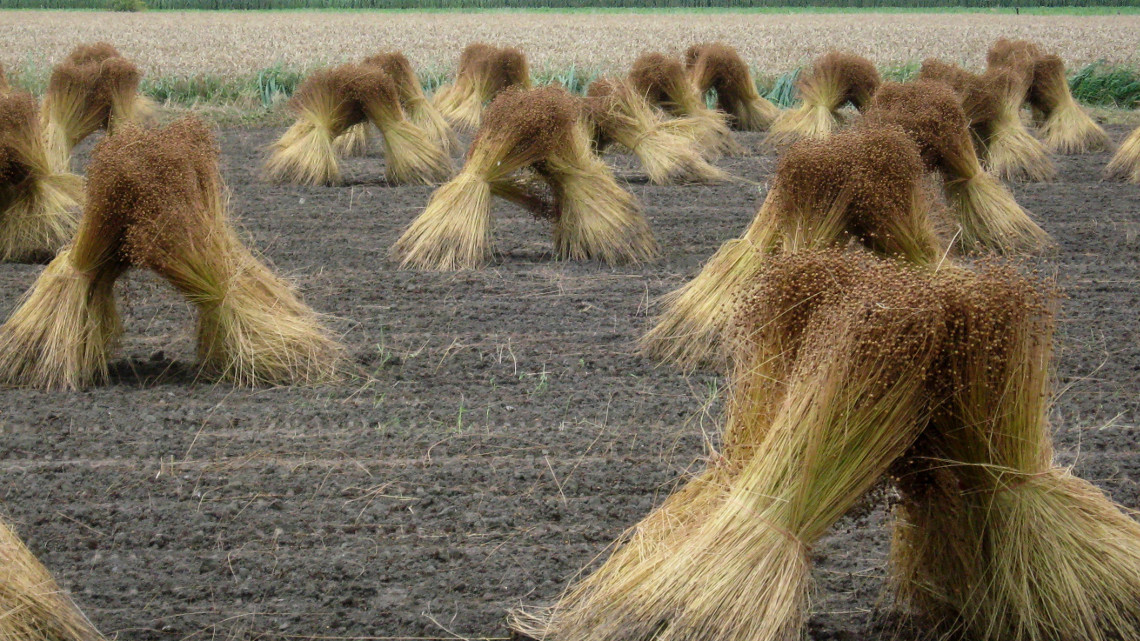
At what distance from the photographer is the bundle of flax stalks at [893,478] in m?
3.05

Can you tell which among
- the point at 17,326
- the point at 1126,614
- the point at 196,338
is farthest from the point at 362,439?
the point at 1126,614

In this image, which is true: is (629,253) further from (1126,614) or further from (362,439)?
(1126,614)

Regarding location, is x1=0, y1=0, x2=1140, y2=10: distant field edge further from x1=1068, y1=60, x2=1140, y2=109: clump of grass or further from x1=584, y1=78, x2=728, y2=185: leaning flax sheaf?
x1=584, y1=78, x2=728, y2=185: leaning flax sheaf

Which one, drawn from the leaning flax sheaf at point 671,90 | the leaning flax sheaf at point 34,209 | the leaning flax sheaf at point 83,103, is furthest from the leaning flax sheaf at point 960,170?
the leaning flax sheaf at point 83,103

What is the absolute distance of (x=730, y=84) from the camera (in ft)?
49.7

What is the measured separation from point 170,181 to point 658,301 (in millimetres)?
2935

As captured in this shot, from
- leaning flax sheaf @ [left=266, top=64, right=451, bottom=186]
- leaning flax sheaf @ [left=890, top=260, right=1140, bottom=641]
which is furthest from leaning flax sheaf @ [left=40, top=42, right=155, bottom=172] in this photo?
leaning flax sheaf @ [left=890, top=260, right=1140, bottom=641]

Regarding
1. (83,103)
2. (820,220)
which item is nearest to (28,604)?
(820,220)

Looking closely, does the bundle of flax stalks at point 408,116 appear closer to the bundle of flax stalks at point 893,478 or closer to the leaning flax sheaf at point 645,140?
the leaning flax sheaf at point 645,140

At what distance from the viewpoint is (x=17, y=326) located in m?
5.90

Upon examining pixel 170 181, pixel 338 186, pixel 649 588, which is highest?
pixel 170 181

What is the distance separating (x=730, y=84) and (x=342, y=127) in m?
5.66

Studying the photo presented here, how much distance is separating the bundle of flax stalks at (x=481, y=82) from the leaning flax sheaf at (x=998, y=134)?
5.35 meters

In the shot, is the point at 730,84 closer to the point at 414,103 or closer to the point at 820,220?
the point at 414,103
